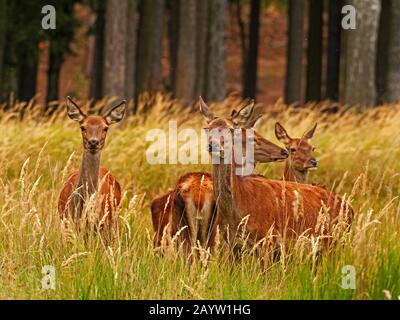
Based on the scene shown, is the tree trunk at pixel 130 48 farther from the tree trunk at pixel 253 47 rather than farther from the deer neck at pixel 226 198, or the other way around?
the deer neck at pixel 226 198

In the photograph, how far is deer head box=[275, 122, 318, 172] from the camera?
13.2 metres

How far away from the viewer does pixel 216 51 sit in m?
26.3

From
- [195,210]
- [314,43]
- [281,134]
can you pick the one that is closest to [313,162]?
[281,134]

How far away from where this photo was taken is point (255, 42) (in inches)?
1356

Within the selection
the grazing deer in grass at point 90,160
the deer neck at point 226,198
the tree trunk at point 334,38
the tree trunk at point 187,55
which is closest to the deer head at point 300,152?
the grazing deer in grass at point 90,160

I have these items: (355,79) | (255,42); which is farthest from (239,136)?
(255,42)

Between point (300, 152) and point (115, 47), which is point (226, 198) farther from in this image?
point (115, 47)

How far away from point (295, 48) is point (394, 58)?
18.4 feet

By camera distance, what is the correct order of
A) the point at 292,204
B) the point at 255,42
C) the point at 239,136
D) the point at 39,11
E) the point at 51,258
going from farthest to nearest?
the point at 255,42
the point at 39,11
the point at 239,136
the point at 292,204
the point at 51,258

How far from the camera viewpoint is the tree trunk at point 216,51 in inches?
1020

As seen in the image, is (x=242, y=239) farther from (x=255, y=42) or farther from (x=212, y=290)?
(x=255, y=42)
